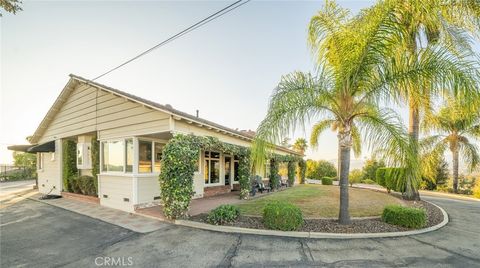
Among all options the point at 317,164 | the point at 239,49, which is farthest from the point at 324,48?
the point at 317,164

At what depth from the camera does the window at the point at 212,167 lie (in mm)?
12602

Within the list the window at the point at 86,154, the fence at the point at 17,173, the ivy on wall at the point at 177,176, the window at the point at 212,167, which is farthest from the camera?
the fence at the point at 17,173

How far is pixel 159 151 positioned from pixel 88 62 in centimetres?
597

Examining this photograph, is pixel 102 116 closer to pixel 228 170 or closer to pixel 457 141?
pixel 228 170

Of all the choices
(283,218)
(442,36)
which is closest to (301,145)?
(442,36)

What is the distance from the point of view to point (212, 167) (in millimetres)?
13133

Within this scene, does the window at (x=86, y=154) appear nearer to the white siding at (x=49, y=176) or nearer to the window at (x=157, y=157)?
the white siding at (x=49, y=176)

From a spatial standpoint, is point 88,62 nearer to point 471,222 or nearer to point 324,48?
point 324,48

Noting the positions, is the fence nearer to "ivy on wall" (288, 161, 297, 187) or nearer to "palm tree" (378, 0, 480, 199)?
"ivy on wall" (288, 161, 297, 187)

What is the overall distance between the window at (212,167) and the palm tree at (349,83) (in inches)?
268

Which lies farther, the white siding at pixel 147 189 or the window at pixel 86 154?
the window at pixel 86 154

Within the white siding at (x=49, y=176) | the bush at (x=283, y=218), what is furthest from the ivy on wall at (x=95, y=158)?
the bush at (x=283, y=218)

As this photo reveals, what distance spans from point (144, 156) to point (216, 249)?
5.76 m

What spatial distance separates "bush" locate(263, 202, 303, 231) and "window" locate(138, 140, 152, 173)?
5.68m
